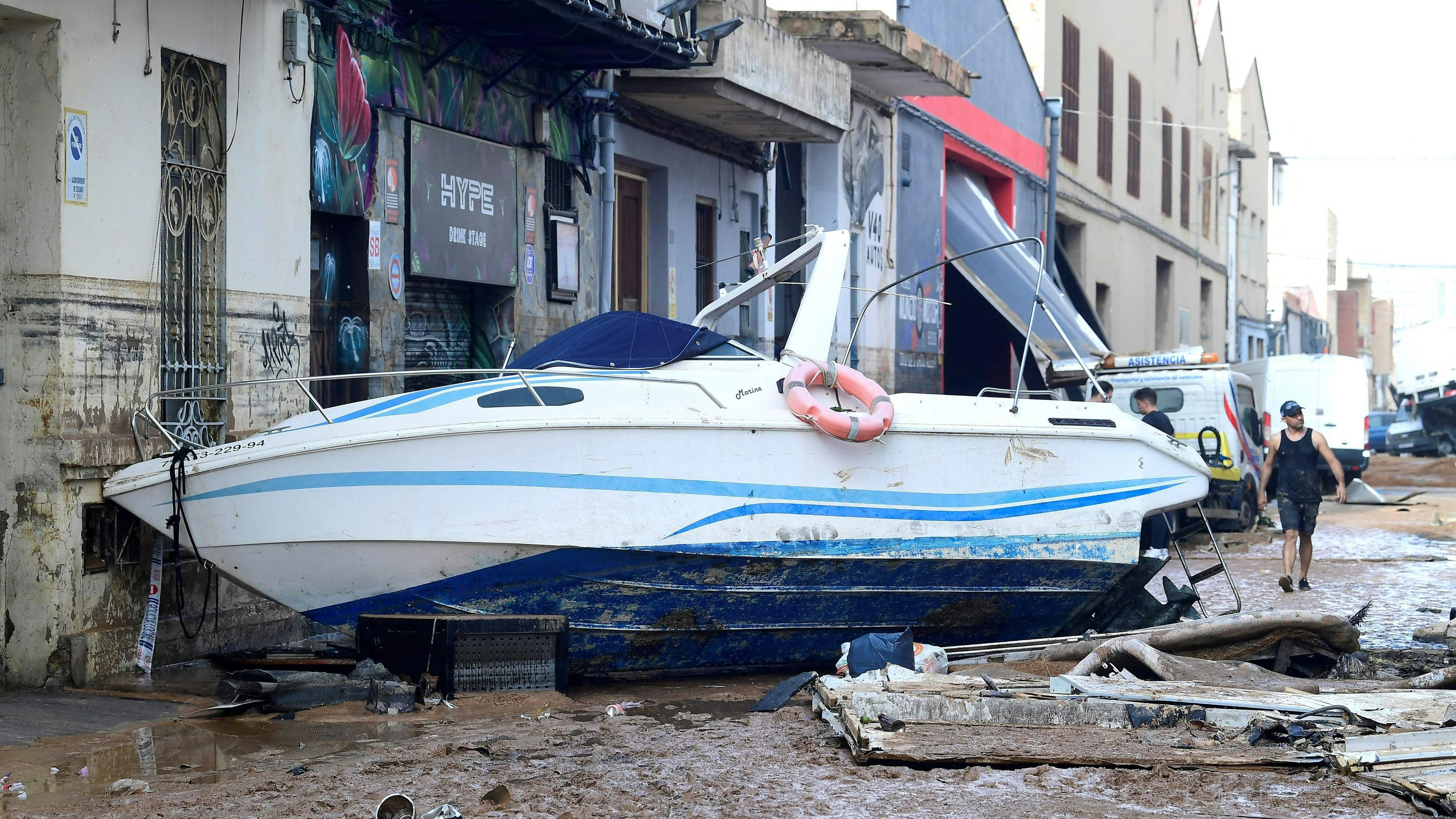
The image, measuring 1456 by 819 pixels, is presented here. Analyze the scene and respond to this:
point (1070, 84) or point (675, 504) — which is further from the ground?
point (1070, 84)

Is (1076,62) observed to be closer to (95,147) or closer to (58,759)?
(95,147)

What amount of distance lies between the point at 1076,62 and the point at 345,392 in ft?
66.3

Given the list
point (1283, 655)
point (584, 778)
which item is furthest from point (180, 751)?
point (1283, 655)

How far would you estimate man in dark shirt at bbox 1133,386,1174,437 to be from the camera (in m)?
13.2

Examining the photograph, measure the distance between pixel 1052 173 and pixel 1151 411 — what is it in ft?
38.1

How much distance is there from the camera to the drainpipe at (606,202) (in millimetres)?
12781

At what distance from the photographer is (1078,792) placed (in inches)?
212

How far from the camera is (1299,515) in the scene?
1284cm

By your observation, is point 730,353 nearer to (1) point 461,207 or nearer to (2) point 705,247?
(1) point 461,207

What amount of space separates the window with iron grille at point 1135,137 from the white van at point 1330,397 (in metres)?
6.16

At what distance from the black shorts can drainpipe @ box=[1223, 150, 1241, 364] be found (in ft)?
98.7

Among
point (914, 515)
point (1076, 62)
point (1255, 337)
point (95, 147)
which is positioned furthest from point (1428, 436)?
point (95, 147)

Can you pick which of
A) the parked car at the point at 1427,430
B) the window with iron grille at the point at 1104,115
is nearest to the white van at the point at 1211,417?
the window with iron grille at the point at 1104,115

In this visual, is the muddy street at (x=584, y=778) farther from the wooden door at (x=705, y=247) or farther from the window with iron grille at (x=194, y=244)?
the wooden door at (x=705, y=247)
